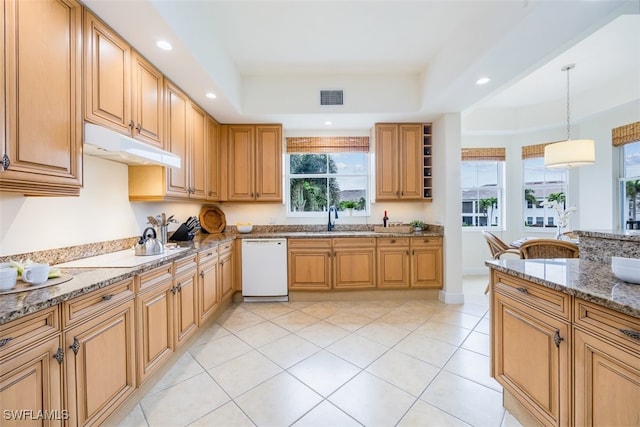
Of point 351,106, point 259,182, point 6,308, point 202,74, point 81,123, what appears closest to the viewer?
point 6,308

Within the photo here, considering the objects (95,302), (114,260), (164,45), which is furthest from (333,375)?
(164,45)

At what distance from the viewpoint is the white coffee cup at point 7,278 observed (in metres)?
1.11

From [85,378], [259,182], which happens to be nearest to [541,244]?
[259,182]

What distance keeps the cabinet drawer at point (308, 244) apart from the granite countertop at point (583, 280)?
6.96 feet

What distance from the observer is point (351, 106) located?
3330mm

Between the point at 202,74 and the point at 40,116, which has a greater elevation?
the point at 202,74

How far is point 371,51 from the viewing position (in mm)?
2840

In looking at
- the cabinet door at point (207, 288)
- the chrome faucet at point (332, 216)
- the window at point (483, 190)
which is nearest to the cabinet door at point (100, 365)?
the cabinet door at point (207, 288)

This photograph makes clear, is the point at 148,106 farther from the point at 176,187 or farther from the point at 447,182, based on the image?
the point at 447,182

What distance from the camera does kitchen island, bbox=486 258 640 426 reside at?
0.95 meters

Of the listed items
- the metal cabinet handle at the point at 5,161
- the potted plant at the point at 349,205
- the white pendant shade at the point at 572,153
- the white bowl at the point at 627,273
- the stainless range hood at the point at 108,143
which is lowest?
the white bowl at the point at 627,273

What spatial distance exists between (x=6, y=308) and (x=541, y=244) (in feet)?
12.6

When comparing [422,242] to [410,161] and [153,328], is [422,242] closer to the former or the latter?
[410,161]

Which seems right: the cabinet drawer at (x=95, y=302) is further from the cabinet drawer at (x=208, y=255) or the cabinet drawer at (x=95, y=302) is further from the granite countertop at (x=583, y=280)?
the granite countertop at (x=583, y=280)
